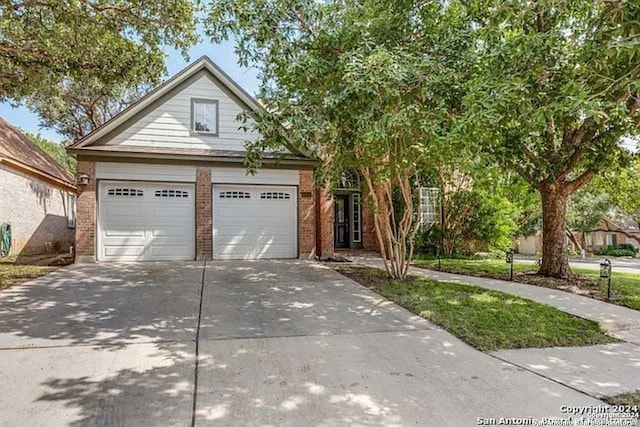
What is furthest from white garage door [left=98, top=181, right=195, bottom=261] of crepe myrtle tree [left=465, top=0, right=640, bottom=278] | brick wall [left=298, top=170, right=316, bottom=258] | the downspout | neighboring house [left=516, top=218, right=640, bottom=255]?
neighboring house [left=516, top=218, right=640, bottom=255]

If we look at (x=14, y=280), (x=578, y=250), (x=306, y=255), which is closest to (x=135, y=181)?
(x=14, y=280)

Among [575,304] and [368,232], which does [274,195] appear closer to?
[368,232]

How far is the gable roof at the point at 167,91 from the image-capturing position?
1080cm

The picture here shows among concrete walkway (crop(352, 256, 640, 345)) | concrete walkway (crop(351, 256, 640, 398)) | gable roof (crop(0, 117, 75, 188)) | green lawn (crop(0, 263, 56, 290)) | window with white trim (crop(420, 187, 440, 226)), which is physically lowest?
concrete walkway (crop(351, 256, 640, 398))

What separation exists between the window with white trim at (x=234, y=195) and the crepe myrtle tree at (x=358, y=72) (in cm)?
400

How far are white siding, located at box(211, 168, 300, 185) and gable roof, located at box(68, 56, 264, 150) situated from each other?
1865mm

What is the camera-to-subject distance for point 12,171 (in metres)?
13.2

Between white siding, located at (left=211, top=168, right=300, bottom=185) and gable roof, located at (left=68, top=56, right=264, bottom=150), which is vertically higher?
gable roof, located at (left=68, top=56, right=264, bottom=150)

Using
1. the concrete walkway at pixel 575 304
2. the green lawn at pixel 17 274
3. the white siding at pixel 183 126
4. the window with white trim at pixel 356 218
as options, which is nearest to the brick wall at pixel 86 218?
the green lawn at pixel 17 274

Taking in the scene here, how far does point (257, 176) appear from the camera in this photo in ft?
38.8

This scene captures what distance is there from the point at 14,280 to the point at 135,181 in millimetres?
3888

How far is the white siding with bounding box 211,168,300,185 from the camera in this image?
1157 centimetres

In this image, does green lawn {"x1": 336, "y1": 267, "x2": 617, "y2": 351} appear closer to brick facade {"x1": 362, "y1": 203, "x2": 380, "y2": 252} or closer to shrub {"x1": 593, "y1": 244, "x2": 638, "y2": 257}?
brick facade {"x1": 362, "y1": 203, "x2": 380, "y2": 252}

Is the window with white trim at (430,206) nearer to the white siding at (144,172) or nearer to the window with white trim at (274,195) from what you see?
the window with white trim at (274,195)
